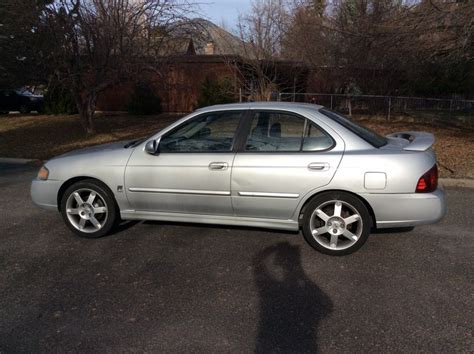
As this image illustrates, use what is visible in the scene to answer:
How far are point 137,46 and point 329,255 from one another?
978 centimetres

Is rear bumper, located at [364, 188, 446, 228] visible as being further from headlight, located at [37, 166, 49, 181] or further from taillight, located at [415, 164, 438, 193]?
headlight, located at [37, 166, 49, 181]

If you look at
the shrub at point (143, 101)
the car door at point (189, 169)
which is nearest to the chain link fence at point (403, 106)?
the shrub at point (143, 101)

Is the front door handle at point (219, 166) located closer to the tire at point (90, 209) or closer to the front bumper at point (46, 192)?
the tire at point (90, 209)

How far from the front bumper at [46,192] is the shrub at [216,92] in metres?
13.2

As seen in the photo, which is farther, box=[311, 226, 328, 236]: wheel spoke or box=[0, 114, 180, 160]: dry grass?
box=[0, 114, 180, 160]: dry grass

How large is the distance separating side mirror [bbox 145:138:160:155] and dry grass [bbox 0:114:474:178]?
18.7 feet

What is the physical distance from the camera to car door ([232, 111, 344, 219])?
416 centimetres

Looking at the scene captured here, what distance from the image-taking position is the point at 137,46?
1205 cm

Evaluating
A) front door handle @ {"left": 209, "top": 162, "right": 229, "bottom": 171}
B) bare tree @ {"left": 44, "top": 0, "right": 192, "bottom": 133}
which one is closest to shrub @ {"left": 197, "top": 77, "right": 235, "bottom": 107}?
bare tree @ {"left": 44, "top": 0, "right": 192, "bottom": 133}

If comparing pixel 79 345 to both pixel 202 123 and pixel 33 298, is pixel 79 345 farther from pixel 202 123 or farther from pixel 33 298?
pixel 202 123

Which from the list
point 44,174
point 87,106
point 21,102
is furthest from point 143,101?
point 44,174

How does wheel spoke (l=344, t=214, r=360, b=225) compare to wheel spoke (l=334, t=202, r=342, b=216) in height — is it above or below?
below

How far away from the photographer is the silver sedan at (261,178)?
407 centimetres

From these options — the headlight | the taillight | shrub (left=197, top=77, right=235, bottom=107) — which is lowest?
the headlight
